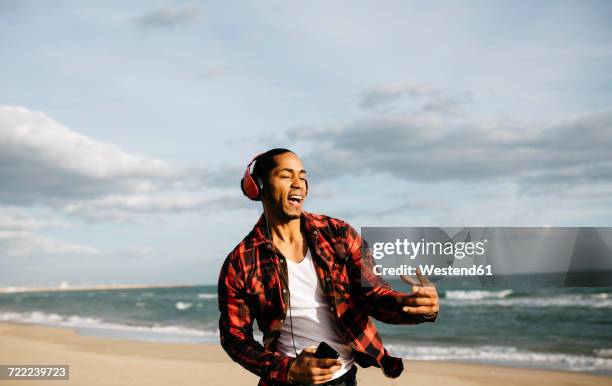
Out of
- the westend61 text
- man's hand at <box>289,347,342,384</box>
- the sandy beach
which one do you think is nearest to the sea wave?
the sandy beach

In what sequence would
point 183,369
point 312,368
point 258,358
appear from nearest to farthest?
point 312,368 < point 258,358 < point 183,369

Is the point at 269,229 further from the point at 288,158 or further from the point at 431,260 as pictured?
the point at 431,260

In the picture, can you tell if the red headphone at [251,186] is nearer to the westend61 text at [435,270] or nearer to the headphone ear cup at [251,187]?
the headphone ear cup at [251,187]

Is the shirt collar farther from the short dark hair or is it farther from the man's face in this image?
the short dark hair

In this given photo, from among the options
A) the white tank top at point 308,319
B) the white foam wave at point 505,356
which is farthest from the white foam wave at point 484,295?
the white tank top at point 308,319

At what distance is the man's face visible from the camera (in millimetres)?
2967

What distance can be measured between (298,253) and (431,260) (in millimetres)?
725

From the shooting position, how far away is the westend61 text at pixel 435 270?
3008 mm

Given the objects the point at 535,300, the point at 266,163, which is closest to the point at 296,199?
the point at 266,163

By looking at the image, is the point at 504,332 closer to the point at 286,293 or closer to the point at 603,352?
the point at 603,352

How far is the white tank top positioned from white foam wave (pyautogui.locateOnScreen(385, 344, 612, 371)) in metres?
10.9

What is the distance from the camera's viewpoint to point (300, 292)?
9.55 feet

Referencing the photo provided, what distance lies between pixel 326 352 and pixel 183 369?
33.9ft

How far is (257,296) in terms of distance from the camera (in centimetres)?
290
